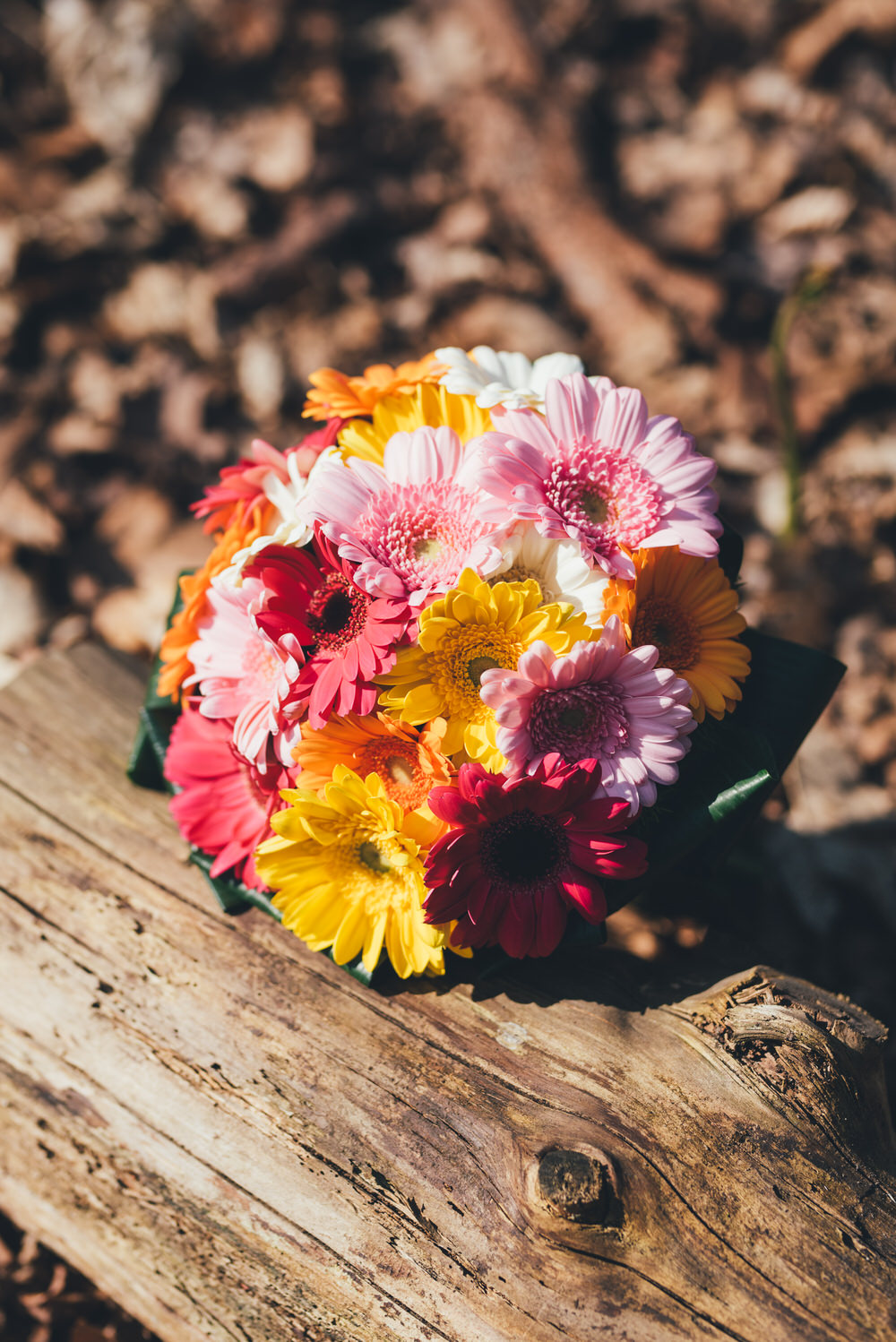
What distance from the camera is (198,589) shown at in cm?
139

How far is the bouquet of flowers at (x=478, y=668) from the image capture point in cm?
116

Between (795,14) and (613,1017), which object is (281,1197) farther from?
(795,14)

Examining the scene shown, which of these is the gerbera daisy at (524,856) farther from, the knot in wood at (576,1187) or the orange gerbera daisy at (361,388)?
the orange gerbera daisy at (361,388)

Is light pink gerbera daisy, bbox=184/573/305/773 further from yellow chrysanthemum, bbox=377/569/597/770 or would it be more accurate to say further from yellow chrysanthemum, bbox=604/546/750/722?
yellow chrysanthemum, bbox=604/546/750/722

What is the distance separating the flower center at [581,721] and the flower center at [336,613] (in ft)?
0.97

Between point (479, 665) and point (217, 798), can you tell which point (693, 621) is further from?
point (217, 798)

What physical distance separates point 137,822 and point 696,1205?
111 centimetres

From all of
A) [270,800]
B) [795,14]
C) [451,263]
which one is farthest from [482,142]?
[270,800]

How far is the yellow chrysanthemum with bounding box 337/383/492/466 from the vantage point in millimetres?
1328

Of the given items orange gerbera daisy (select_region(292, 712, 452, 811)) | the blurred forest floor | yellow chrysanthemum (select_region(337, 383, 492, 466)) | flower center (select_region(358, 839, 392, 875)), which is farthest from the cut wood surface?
the blurred forest floor

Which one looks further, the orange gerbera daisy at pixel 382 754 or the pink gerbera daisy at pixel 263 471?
the pink gerbera daisy at pixel 263 471

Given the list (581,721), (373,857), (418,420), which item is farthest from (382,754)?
(418,420)

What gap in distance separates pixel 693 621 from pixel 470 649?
0.36 metres

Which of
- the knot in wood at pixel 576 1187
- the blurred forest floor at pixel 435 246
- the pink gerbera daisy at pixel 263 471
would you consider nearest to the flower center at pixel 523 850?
the knot in wood at pixel 576 1187
